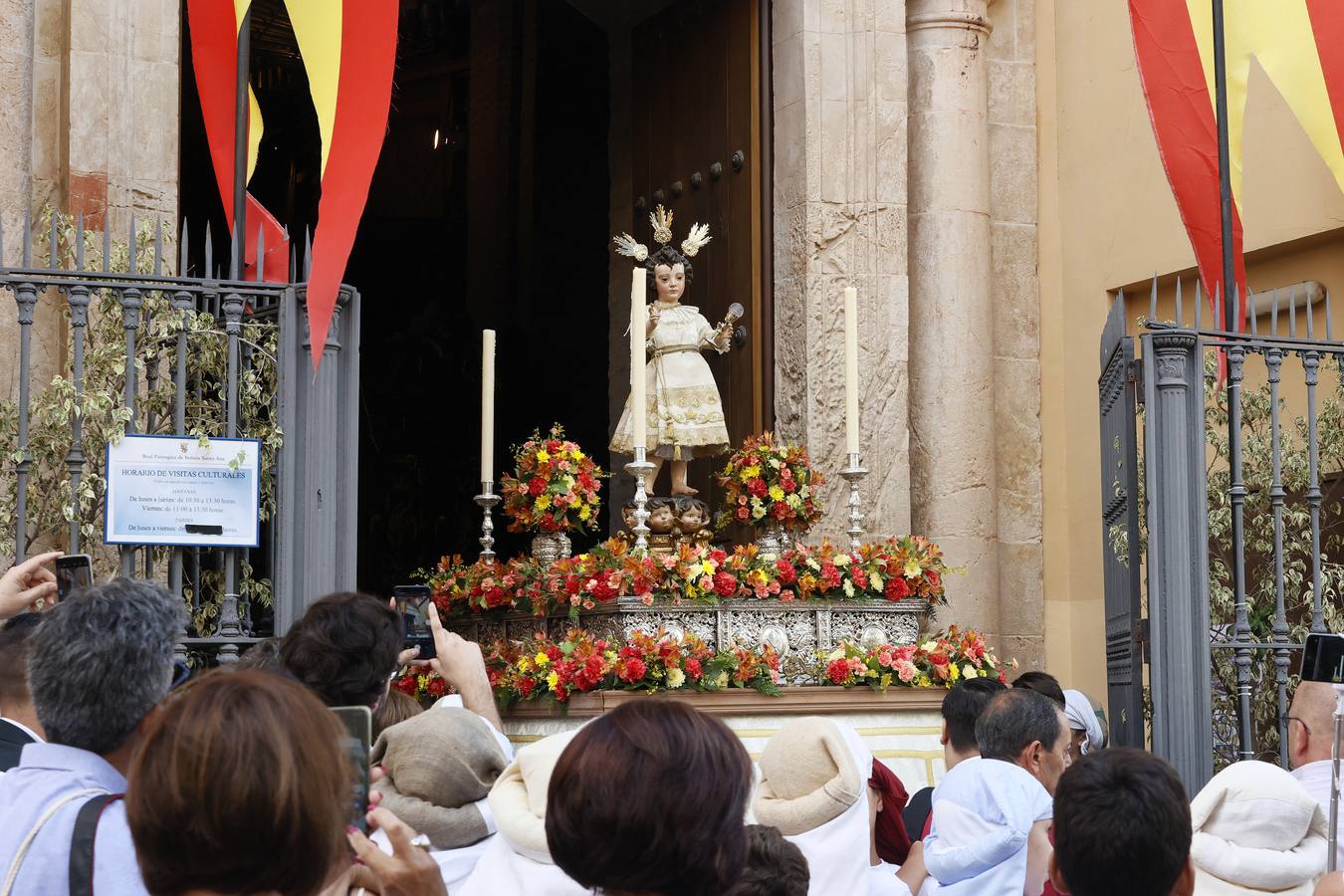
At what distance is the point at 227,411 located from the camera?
587 cm

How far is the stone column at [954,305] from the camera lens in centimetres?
948

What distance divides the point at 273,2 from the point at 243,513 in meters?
8.83

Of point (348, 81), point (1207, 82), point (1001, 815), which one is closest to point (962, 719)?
point (1001, 815)

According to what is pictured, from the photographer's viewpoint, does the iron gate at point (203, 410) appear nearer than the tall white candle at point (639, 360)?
Yes

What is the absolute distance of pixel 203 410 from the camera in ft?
20.3

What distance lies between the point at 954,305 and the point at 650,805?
7474 millimetres

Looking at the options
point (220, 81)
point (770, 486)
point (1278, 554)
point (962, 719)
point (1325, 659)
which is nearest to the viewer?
point (1325, 659)

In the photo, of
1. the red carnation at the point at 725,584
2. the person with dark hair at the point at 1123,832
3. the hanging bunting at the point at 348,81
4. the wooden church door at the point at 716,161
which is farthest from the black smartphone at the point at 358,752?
the wooden church door at the point at 716,161

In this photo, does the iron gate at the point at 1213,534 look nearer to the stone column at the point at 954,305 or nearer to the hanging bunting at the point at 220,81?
the stone column at the point at 954,305

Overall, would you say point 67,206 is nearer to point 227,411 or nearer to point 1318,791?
point 227,411

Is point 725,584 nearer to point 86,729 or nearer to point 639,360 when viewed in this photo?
point 639,360

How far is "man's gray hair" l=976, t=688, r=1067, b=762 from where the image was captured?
4441mm

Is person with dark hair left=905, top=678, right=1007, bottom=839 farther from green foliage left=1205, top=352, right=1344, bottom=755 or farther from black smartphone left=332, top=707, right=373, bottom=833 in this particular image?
black smartphone left=332, top=707, right=373, bottom=833

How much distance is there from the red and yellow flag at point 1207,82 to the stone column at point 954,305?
7.94ft
